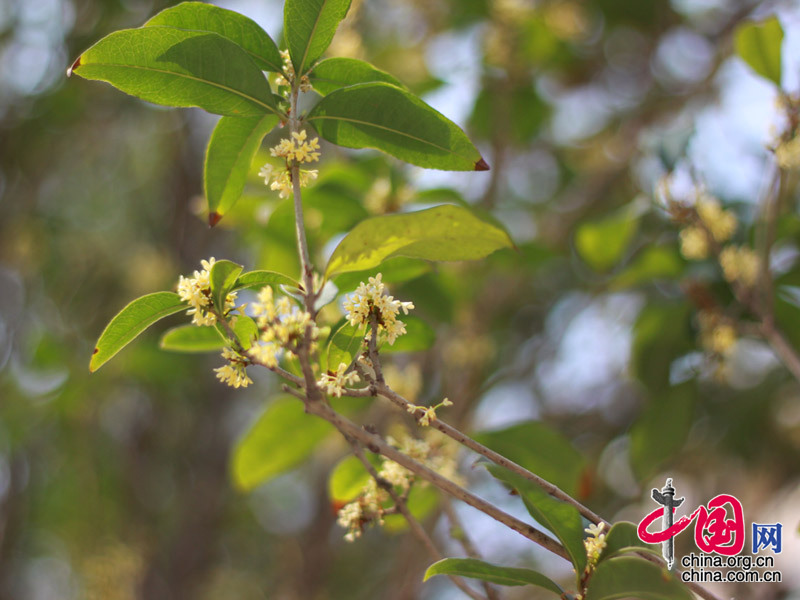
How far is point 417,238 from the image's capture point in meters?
0.90

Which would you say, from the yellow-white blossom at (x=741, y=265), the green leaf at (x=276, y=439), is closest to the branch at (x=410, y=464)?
the green leaf at (x=276, y=439)

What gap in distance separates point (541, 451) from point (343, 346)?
79cm

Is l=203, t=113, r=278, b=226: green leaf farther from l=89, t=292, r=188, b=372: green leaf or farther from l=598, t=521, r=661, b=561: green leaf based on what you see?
l=598, t=521, r=661, b=561: green leaf

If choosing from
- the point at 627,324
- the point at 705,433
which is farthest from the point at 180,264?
the point at 705,433

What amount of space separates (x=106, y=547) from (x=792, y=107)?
3.20m

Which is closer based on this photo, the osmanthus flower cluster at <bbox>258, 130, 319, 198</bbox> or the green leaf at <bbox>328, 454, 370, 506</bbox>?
the osmanthus flower cluster at <bbox>258, 130, 319, 198</bbox>

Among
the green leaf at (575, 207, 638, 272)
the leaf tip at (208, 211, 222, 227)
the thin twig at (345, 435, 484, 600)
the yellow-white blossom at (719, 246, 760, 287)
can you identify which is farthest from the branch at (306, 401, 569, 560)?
the green leaf at (575, 207, 638, 272)

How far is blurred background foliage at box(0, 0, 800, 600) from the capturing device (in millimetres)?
1758

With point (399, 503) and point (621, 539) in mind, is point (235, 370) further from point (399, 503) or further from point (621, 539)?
point (621, 539)

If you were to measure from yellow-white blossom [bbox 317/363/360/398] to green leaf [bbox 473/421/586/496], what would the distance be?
724 mm

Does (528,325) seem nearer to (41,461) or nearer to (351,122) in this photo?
(351,122)

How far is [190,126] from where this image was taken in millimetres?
3906

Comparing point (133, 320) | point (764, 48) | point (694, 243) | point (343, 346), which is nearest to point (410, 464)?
point (343, 346)

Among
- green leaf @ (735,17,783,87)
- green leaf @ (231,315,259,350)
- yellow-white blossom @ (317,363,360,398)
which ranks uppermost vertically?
green leaf @ (735,17,783,87)
